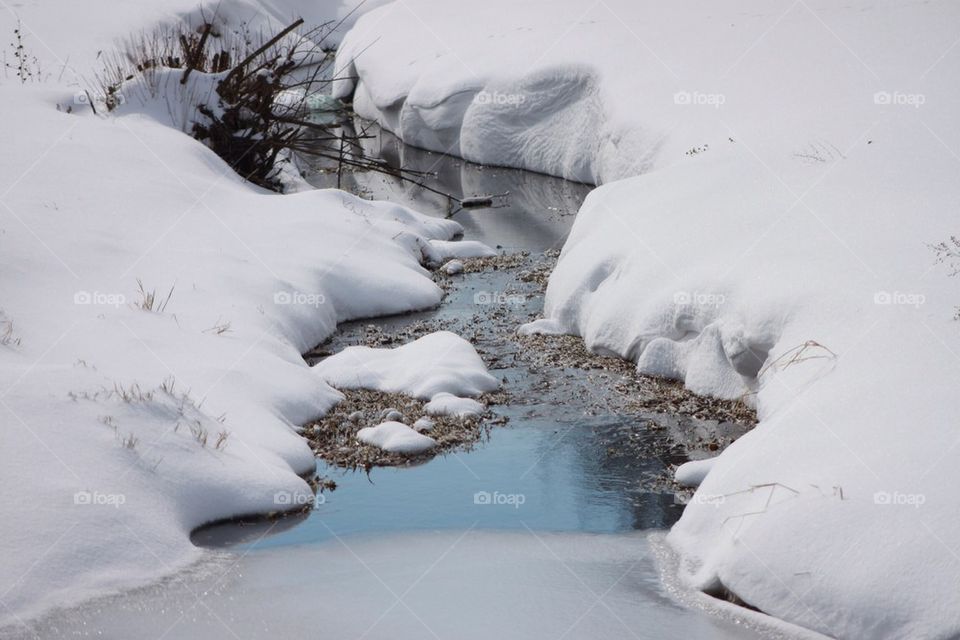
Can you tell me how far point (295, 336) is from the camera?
403 inches

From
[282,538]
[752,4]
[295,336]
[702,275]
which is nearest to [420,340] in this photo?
[295,336]

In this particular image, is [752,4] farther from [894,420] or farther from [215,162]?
[894,420]

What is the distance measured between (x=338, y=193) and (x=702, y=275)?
6.03 metres

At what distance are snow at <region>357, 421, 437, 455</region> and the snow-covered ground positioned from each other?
2.15 metres

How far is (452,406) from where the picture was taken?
343 inches

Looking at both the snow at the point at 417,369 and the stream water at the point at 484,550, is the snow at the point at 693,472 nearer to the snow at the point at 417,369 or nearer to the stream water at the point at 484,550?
the stream water at the point at 484,550

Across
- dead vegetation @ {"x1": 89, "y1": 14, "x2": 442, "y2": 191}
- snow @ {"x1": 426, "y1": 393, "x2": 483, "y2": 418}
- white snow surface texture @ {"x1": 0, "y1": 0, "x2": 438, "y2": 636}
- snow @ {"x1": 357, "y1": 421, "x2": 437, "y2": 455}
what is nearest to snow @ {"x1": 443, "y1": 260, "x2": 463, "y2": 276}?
white snow surface texture @ {"x1": 0, "y1": 0, "x2": 438, "y2": 636}

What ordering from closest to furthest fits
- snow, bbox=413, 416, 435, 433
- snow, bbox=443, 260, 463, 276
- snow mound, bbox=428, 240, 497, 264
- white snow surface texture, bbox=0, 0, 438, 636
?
white snow surface texture, bbox=0, 0, 438, 636 < snow, bbox=413, 416, 435, 433 < snow, bbox=443, 260, 463, 276 < snow mound, bbox=428, 240, 497, 264

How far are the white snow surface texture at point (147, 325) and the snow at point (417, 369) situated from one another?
36 cm

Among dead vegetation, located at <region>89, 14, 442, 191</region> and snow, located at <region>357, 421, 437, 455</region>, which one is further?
dead vegetation, located at <region>89, 14, 442, 191</region>

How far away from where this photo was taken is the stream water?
548 cm

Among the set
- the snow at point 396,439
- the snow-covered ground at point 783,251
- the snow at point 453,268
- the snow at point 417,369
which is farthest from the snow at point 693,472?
the snow at point 453,268

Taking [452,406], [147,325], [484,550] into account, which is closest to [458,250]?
[452,406]

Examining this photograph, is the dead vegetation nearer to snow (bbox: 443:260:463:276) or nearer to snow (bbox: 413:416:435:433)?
snow (bbox: 443:260:463:276)
